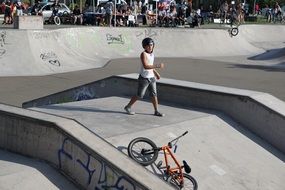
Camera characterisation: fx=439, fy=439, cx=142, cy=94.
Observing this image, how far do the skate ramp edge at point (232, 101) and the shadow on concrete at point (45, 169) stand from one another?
3.72m

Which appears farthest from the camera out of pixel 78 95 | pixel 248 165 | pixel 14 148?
pixel 78 95

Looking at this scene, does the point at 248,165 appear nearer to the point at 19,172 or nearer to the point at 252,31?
the point at 19,172

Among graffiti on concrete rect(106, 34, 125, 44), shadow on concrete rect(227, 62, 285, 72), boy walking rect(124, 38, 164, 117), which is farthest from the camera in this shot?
graffiti on concrete rect(106, 34, 125, 44)

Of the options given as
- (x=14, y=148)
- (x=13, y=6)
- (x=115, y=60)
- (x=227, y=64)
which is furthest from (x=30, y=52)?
(x=13, y=6)

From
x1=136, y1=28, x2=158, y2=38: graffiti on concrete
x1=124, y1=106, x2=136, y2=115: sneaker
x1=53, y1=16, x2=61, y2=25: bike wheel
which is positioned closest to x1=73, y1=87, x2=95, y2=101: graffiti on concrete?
x1=124, y1=106, x2=136, y2=115: sneaker

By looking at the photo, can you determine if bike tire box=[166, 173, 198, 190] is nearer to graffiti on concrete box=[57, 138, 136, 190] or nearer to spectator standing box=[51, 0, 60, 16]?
graffiti on concrete box=[57, 138, 136, 190]

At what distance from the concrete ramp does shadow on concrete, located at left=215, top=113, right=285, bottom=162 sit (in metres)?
8.75

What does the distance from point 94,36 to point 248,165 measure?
14.3 meters

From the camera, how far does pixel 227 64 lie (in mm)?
19016

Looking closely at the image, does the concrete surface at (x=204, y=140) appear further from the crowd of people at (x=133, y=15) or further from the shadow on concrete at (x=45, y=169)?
the crowd of people at (x=133, y=15)

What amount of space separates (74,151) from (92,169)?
304 millimetres

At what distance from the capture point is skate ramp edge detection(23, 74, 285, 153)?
7.27m

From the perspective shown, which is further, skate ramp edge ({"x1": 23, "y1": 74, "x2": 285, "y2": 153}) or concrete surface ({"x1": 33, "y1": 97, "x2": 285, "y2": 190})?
skate ramp edge ({"x1": 23, "y1": 74, "x2": 285, "y2": 153})

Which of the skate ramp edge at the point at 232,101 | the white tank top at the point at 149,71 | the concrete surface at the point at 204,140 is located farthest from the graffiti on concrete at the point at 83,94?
the white tank top at the point at 149,71
